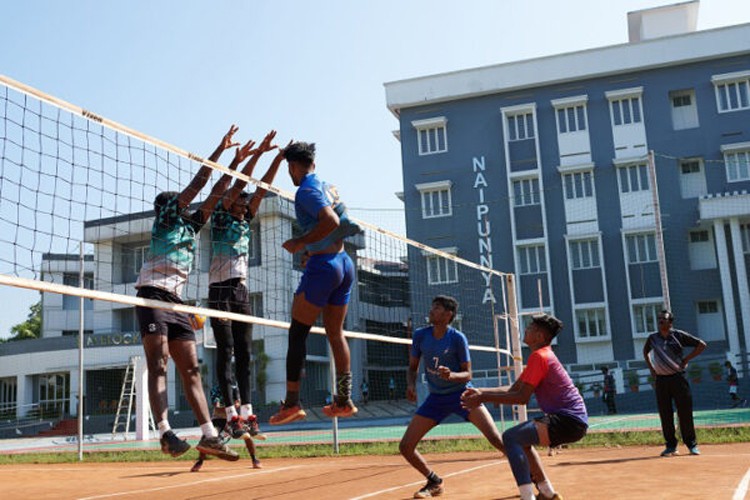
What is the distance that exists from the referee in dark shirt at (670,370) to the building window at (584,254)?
2415cm

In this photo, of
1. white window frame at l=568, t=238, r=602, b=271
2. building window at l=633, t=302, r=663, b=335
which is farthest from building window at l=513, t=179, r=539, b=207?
building window at l=633, t=302, r=663, b=335

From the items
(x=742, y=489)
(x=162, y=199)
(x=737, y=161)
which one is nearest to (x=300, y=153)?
(x=162, y=199)

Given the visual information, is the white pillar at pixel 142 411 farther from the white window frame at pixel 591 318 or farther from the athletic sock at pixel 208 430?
the white window frame at pixel 591 318

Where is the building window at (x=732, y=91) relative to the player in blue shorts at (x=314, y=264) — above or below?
above

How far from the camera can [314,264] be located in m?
5.95

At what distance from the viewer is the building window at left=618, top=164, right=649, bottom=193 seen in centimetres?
3425

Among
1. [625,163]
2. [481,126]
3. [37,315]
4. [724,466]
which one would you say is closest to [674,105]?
[625,163]

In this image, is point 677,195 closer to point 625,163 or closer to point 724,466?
point 625,163

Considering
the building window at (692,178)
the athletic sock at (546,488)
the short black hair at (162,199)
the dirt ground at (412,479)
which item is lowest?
the dirt ground at (412,479)

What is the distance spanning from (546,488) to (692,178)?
31525 millimetres

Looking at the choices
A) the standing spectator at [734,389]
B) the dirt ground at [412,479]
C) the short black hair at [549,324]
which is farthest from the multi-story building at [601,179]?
the short black hair at [549,324]

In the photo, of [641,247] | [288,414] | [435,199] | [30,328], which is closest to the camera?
[288,414]

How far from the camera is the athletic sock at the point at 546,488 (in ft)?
19.4

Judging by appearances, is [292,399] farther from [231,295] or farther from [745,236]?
[745,236]
